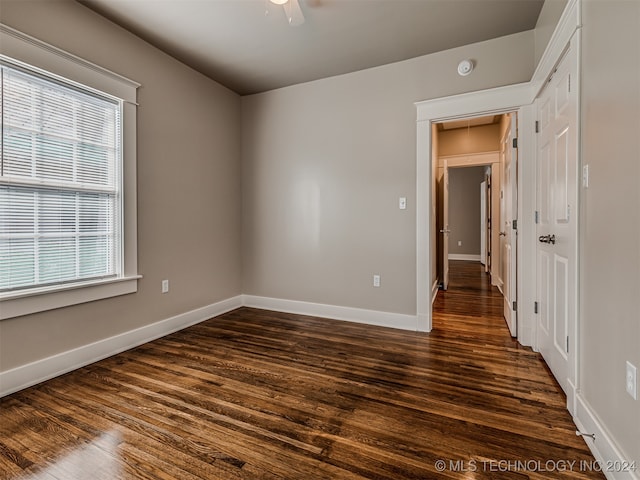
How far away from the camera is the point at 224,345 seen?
113 inches

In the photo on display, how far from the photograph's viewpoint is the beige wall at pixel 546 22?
205 cm

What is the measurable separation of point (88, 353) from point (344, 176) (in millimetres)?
2779

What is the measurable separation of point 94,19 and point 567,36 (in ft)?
10.5

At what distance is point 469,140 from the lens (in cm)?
545

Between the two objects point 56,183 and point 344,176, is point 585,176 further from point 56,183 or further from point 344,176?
point 56,183

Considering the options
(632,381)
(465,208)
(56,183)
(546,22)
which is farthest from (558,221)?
(465,208)

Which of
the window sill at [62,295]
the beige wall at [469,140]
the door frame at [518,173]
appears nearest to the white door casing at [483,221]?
the beige wall at [469,140]

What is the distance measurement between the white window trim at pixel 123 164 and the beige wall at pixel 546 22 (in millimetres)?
3143

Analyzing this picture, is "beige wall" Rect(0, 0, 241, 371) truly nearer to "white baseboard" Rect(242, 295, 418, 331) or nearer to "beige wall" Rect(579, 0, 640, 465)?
"white baseboard" Rect(242, 295, 418, 331)

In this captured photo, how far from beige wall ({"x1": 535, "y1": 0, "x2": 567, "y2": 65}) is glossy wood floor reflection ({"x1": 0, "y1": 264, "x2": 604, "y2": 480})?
2.34 metres

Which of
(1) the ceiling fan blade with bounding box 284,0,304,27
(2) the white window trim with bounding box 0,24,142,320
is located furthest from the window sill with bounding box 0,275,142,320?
(1) the ceiling fan blade with bounding box 284,0,304,27

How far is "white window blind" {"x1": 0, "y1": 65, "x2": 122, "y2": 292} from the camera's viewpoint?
2.07 m

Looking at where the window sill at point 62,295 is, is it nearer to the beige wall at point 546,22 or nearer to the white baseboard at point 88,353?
the white baseboard at point 88,353

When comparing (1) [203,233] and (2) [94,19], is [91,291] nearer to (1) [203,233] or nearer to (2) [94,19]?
(1) [203,233]
